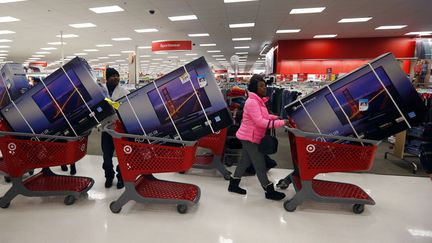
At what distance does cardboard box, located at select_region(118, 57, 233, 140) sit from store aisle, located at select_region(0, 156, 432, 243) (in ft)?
2.86

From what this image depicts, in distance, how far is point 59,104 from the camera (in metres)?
2.74

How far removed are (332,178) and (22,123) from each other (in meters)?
4.04

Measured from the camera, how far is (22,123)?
9.07 feet

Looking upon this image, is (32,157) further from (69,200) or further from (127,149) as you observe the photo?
(127,149)

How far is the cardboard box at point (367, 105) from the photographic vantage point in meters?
2.39

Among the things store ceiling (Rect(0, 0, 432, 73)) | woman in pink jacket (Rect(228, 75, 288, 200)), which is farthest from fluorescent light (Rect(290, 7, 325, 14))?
woman in pink jacket (Rect(228, 75, 288, 200))

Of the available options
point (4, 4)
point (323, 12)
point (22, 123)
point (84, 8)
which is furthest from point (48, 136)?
point (323, 12)

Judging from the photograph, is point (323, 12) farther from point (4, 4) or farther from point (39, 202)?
point (4, 4)

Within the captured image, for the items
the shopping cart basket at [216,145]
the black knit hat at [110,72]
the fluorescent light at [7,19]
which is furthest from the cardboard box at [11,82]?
the fluorescent light at [7,19]

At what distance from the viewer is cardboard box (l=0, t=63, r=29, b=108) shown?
383cm

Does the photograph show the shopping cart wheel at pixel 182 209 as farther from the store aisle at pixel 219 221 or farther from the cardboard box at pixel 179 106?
the cardboard box at pixel 179 106

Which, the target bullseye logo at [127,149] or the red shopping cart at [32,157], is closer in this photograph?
the target bullseye logo at [127,149]

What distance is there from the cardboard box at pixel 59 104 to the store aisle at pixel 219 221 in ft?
2.92

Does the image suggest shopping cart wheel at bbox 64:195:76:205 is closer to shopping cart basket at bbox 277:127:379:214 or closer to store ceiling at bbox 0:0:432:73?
shopping cart basket at bbox 277:127:379:214
